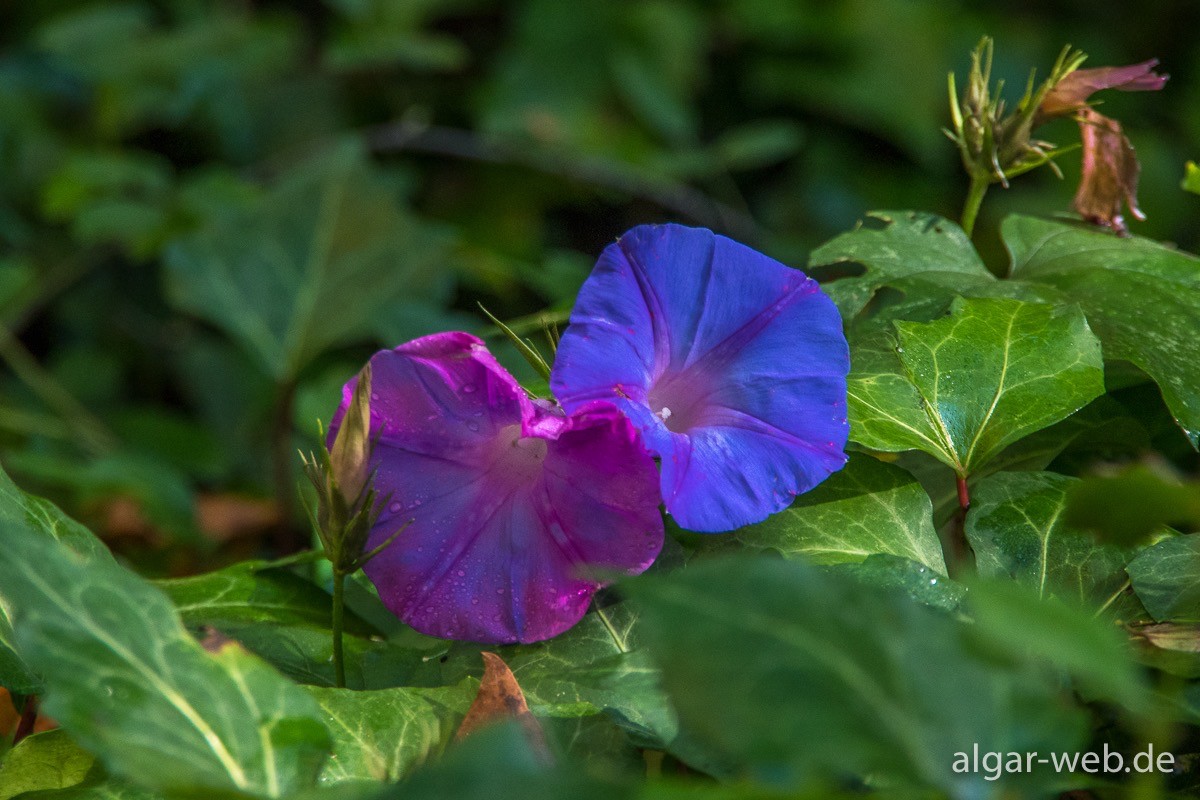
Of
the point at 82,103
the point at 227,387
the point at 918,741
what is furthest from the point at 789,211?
the point at 918,741

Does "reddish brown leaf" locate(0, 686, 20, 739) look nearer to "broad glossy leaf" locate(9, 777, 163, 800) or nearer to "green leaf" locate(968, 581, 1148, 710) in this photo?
"broad glossy leaf" locate(9, 777, 163, 800)

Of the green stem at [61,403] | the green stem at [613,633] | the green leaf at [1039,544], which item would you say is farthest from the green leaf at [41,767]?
the green stem at [61,403]

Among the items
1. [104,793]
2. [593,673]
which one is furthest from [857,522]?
[104,793]

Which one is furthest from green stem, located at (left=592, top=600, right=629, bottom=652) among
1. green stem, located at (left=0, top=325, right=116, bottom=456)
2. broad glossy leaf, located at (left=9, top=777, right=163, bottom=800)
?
green stem, located at (left=0, top=325, right=116, bottom=456)

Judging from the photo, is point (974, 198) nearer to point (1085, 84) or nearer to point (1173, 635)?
point (1085, 84)

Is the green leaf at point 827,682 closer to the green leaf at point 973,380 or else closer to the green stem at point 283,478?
the green leaf at point 973,380

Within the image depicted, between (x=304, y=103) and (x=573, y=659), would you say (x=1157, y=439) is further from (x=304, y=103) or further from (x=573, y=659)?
(x=304, y=103)
